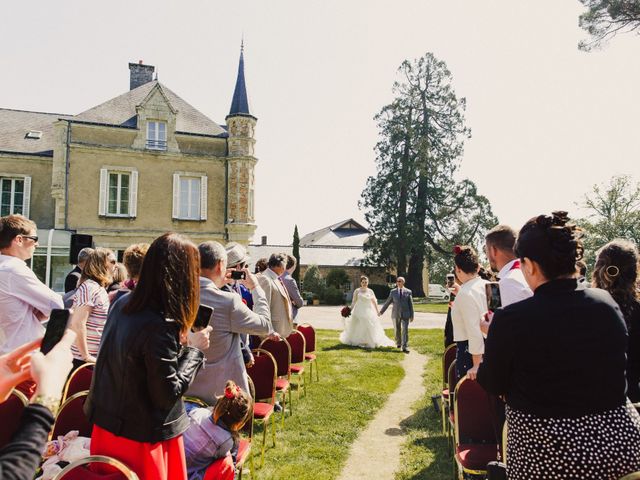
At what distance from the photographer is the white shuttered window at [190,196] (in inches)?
929

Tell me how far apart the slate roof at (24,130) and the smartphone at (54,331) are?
2621 centimetres

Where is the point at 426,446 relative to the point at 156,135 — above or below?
below

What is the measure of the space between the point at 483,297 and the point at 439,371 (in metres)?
6.04

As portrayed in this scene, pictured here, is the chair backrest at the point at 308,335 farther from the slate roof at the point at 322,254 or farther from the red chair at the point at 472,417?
the slate roof at the point at 322,254

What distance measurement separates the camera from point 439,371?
9.56 m

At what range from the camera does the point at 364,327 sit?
1314cm

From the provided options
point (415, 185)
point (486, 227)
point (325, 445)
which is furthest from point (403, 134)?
point (325, 445)

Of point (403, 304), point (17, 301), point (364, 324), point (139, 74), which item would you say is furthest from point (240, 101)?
point (17, 301)

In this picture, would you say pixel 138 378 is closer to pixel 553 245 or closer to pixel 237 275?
pixel 553 245

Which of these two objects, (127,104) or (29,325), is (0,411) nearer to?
(29,325)

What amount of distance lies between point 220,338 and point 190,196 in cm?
2150

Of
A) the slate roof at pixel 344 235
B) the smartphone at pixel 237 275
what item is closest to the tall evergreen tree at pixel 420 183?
the slate roof at pixel 344 235

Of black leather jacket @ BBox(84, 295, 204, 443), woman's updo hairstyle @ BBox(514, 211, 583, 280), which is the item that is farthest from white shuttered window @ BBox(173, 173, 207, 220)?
woman's updo hairstyle @ BBox(514, 211, 583, 280)

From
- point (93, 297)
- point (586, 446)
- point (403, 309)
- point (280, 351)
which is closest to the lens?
point (586, 446)
